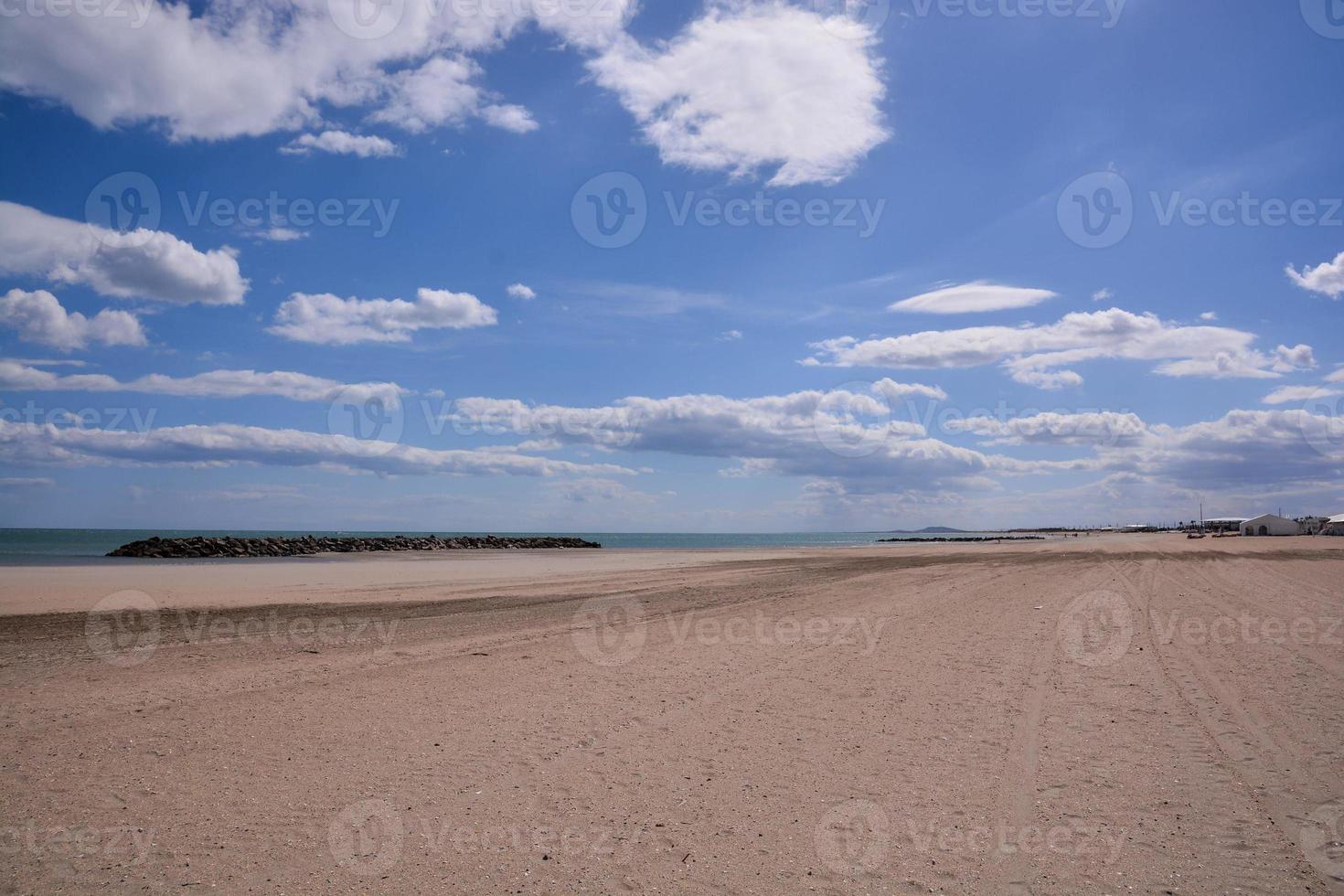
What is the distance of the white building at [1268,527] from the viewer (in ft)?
313

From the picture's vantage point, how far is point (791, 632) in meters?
15.8

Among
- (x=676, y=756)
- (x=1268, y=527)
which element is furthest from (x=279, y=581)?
(x=1268, y=527)

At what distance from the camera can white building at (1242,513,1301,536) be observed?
95438 mm

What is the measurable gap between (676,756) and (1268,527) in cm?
11191

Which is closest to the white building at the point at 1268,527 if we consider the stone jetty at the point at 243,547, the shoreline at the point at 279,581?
the shoreline at the point at 279,581

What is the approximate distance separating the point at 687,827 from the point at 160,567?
39516 mm

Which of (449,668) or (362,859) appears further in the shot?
(449,668)

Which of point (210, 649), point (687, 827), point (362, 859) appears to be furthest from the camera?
point (210, 649)

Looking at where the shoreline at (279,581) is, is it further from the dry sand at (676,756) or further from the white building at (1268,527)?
the white building at (1268,527)

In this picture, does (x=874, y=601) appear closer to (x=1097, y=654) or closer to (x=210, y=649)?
(x=1097, y=654)

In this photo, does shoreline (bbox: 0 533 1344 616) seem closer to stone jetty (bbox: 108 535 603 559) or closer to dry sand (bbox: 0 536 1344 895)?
dry sand (bbox: 0 536 1344 895)

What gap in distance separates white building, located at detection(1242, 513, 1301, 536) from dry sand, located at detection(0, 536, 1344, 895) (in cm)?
9638

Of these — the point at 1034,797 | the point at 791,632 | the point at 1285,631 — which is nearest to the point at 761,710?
the point at 1034,797

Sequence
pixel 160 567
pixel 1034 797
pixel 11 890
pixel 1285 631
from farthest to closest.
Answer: pixel 160 567 < pixel 1285 631 < pixel 1034 797 < pixel 11 890
